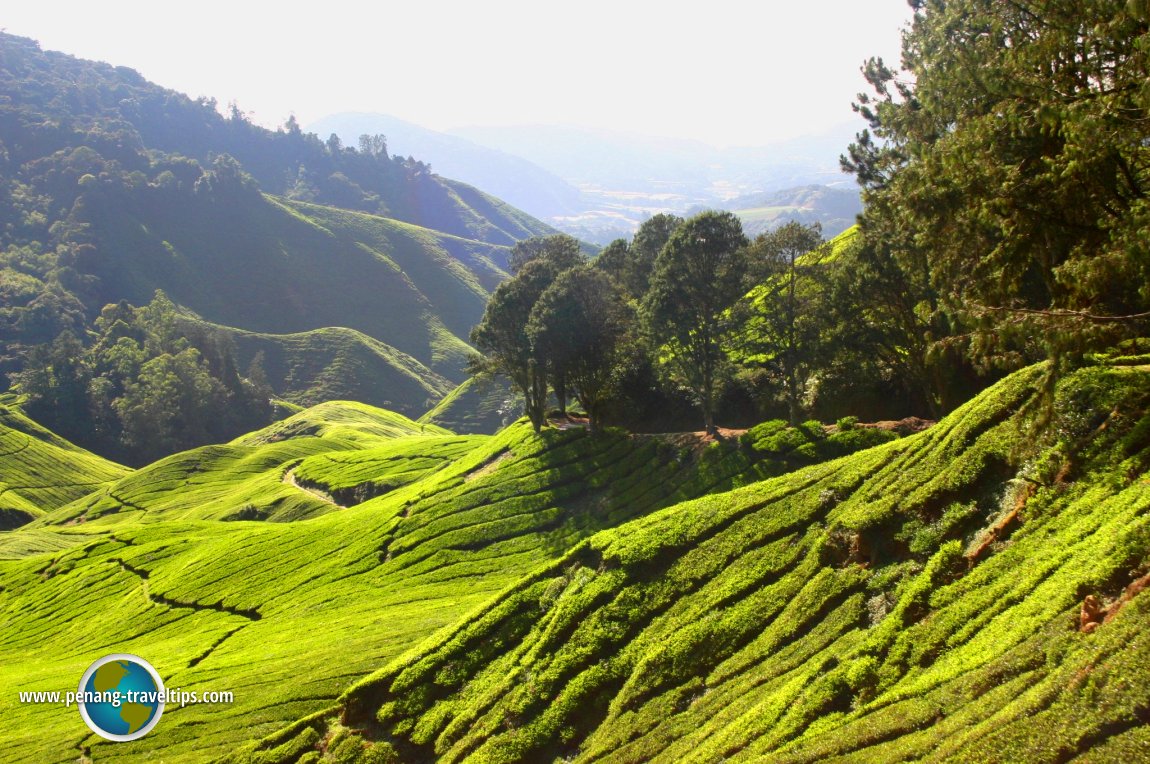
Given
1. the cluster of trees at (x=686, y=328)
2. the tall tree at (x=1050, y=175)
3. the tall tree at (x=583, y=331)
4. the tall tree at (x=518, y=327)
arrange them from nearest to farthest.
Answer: the tall tree at (x=1050, y=175) < the cluster of trees at (x=686, y=328) < the tall tree at (x=583, y=331) < the tall tree at (x=518, y=327)

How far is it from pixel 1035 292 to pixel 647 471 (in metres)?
23.1

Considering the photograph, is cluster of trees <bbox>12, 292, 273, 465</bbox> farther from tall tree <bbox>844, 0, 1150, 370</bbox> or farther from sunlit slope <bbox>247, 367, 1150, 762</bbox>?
tall tree <bbox>844, 0, 1150, 370</bbox>

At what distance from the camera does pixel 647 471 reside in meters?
43.2

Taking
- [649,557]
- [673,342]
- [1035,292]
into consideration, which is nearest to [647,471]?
[673,342]

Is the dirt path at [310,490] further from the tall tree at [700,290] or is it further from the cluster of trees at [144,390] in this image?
the cluster of trees at [144,390]

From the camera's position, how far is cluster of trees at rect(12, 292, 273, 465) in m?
161

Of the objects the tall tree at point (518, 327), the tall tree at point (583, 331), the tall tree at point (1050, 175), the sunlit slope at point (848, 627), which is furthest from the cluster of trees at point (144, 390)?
the tall tree at point (1050, 175)

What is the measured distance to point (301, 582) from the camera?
4631 cm

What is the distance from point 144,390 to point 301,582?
146 metres

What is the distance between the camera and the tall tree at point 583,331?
163 feet

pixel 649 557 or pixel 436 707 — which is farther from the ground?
pixel 649 557

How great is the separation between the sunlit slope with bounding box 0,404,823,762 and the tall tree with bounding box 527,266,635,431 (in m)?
4.73

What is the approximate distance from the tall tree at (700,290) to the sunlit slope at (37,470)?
122467 millimetres

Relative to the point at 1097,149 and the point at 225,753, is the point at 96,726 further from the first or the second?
the point at 1097,149
